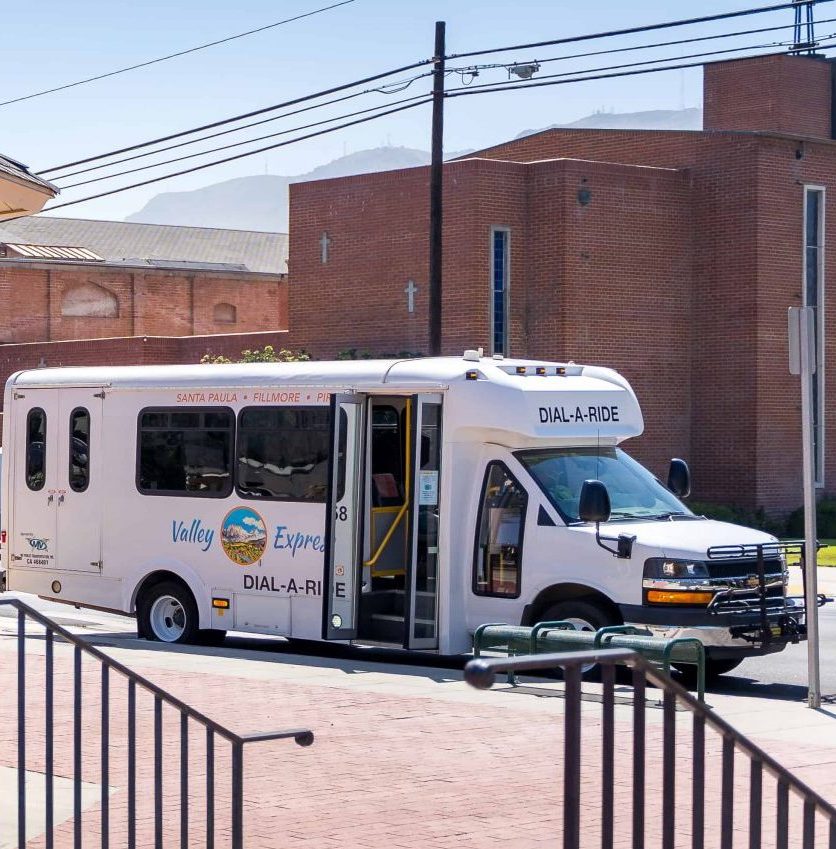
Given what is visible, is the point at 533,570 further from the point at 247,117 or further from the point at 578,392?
the point at 247,117

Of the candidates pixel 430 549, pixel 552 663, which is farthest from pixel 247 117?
pixel 552 663

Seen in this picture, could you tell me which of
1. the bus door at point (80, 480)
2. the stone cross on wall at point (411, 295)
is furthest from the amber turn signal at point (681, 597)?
the stone cross on wall at point (411, 295)

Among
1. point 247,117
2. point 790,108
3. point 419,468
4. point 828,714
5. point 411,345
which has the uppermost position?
point 790,108

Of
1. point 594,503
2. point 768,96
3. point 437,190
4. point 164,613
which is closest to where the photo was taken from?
point 594,503

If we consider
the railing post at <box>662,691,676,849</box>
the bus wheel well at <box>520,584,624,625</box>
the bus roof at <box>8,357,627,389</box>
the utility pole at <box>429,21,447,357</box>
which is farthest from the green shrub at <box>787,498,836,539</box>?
the railing post at <box>662,691,676,849</box>

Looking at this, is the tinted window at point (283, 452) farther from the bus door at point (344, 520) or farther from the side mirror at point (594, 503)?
the side mirror at point (594, 503)

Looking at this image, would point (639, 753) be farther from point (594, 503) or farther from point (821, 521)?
point (821, 521)

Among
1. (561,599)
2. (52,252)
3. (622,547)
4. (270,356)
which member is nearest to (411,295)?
(270,356)

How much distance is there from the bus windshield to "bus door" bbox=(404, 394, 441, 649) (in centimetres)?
82

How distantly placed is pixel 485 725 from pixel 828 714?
271 centimetres

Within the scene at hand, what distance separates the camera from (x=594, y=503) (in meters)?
12.2

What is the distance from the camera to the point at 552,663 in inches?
179

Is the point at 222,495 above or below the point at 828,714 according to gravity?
above

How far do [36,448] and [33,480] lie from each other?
0.36 metres
